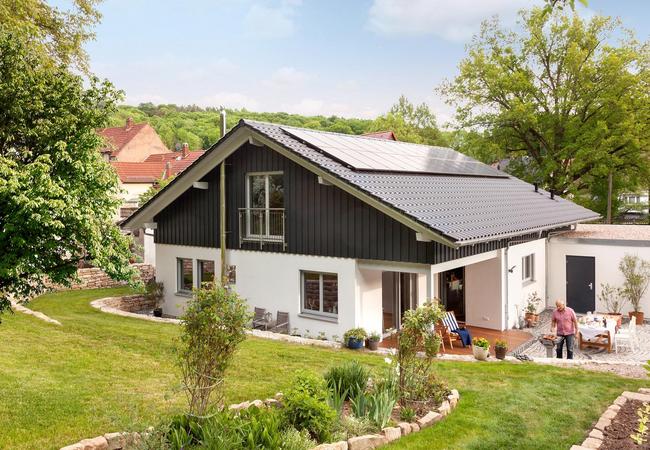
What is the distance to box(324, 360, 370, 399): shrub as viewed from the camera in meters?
7.79

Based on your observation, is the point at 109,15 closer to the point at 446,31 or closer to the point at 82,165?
the point at 82,165

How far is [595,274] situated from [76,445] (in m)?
18.8

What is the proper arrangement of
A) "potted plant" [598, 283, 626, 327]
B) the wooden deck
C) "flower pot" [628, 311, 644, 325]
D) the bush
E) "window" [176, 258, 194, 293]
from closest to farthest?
1. the bush
2. the wooden deck
3. "flower pot" [628, 311, 644, 325]
4. "potted plant" [598, 283, 626, 327]
5. "window" [176, 258, 194, 293]

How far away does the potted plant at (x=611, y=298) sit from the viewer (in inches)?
747

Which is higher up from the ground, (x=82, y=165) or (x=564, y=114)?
(x=564, y=114)

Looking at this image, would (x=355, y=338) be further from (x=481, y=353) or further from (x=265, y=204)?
(x=265, y=204)

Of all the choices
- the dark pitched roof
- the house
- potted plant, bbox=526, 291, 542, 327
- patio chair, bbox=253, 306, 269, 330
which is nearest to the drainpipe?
the house

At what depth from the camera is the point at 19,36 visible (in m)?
7.45

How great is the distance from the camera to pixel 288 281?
16.0 metres

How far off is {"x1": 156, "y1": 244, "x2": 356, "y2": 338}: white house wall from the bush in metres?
7.63

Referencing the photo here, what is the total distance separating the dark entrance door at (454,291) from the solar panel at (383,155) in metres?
3.64

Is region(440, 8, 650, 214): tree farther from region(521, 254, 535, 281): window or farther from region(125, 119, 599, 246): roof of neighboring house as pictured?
region(521, 254, 535, 281): window

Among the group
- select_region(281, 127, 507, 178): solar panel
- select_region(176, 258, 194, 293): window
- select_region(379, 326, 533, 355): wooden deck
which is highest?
select_region(281, 127, 507, 178): solar panel

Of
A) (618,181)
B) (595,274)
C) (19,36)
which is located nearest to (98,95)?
(19,36)
